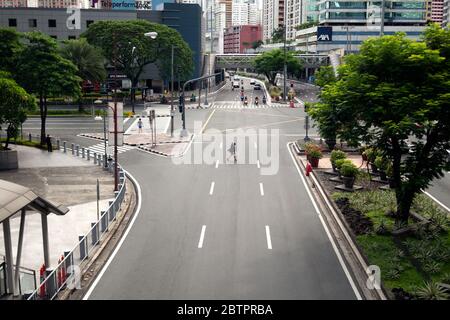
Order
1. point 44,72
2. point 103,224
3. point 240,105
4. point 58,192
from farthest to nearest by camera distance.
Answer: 1. point 240,105
2. point 44,72
3. point 58,192
4. point 103,224

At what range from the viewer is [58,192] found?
32.0 m

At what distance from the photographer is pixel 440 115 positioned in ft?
68.8

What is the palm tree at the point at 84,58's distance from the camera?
71500 mm

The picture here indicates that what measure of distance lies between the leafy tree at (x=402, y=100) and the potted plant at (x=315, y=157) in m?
13.8

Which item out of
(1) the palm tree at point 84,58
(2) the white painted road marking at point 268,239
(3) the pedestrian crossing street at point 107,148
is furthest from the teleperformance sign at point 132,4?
(2) the white painted road marking at point 268,239

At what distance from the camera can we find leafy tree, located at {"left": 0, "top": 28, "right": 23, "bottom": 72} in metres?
52.8

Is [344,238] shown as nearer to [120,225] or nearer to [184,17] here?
[120,225]

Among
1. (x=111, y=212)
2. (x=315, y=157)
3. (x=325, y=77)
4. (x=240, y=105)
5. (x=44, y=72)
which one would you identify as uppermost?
(x=44, y=72)

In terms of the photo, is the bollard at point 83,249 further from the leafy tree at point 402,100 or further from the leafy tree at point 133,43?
the leafy tree at point 133,43

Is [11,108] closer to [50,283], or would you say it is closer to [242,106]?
[50,283]

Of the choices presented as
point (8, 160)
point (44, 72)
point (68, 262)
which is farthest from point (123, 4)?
point (68, 262)

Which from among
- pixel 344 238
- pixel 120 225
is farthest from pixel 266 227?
Result: pixel 120 225

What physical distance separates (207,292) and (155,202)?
12.4 m

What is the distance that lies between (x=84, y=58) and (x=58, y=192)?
144 feet
